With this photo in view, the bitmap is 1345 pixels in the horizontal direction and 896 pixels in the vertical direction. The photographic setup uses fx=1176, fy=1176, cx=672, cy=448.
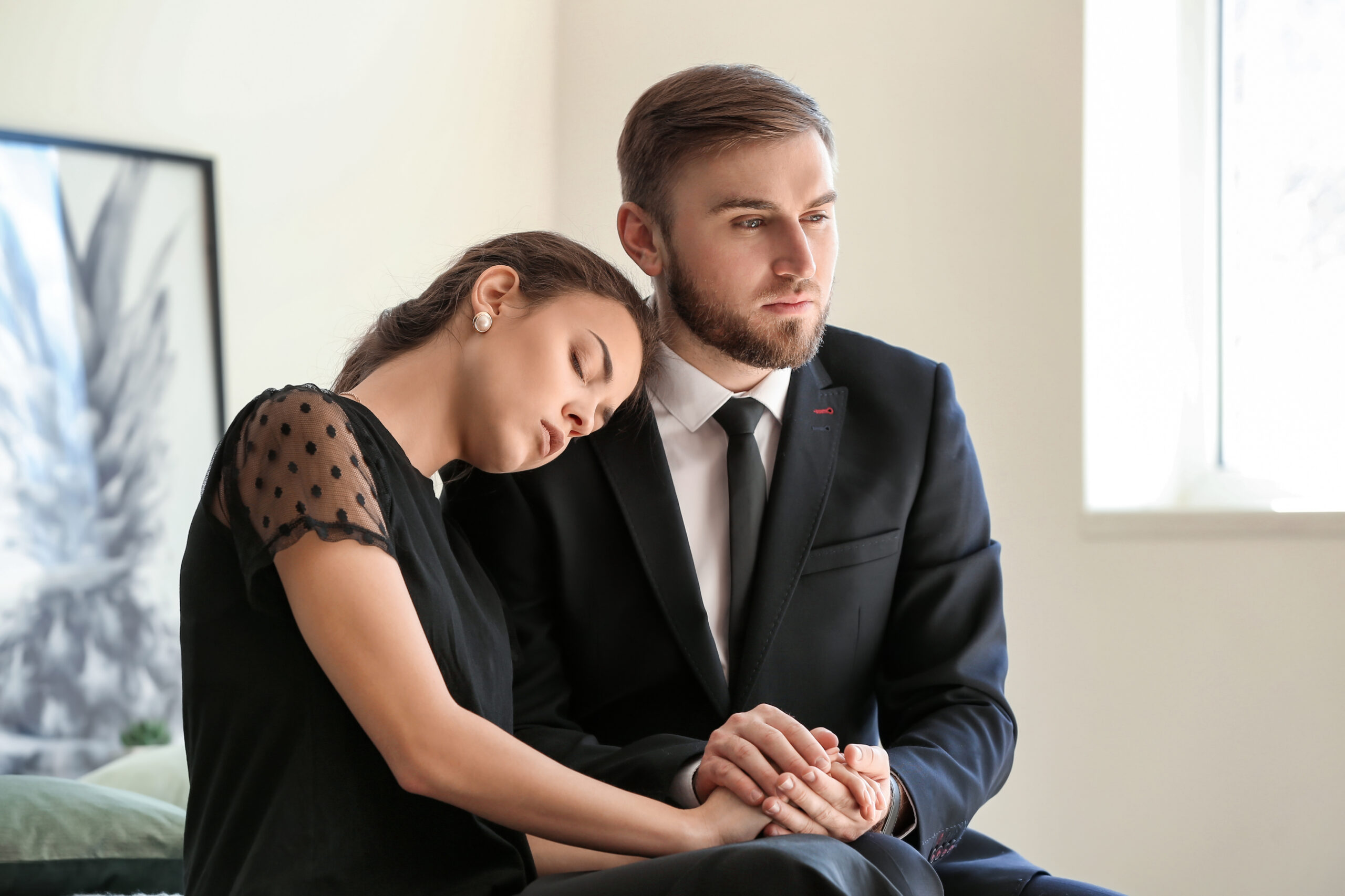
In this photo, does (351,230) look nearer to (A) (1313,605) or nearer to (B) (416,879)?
(B) (416,879)

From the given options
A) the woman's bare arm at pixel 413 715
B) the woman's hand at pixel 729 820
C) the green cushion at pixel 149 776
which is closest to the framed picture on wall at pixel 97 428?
the green cushion at pixel 149 776

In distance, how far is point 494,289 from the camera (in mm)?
1400

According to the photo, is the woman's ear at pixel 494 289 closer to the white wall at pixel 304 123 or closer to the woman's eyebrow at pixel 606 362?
the woman's eyebrow at pixel 606 362

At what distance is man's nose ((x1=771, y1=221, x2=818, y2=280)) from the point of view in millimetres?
1643

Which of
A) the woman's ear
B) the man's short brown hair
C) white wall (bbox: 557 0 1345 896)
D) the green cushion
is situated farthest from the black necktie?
white wall (bbox: 557 0 1345 896)

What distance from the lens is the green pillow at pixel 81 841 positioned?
1.72 meters

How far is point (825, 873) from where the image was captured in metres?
0.98

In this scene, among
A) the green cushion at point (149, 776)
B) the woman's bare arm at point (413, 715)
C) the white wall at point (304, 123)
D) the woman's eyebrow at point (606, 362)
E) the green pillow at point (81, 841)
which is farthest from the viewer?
the white wall at point (304, 123)

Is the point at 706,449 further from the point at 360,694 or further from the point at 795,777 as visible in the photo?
the point at 360,694

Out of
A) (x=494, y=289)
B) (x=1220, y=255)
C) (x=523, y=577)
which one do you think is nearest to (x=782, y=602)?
(x=523, y=577)

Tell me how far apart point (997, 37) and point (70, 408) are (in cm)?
222

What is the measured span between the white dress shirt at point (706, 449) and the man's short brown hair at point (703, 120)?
24cm

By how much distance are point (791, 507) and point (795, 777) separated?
1.46 feet

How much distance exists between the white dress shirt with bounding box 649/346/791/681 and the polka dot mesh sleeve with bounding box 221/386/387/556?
627 mm
